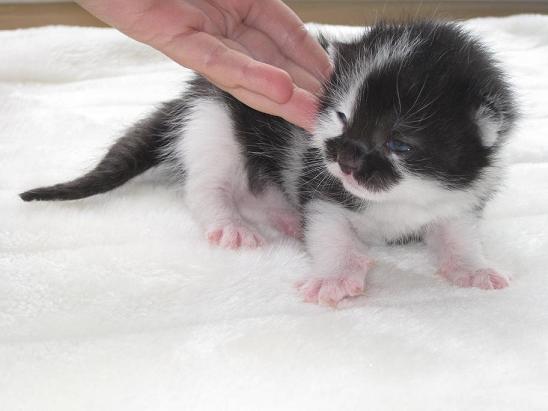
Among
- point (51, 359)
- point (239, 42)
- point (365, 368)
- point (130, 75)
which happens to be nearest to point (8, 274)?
point (51, 359)

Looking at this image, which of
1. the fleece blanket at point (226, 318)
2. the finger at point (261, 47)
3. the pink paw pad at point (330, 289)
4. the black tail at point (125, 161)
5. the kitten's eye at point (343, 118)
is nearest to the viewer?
the fleece blanket at point (226, 318)

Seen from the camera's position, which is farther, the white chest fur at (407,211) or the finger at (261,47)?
the finger at (261,47)

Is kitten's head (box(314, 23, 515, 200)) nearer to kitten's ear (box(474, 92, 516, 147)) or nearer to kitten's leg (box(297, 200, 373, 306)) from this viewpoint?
kitten's ear (box(474, 92, 516, 147))

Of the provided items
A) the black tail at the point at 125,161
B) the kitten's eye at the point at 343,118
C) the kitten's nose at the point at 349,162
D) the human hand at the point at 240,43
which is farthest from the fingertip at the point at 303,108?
the black tail at the point at 125,161

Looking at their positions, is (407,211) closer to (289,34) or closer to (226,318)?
(226,318)

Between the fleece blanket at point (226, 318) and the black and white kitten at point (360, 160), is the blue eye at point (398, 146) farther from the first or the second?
the fleece blanket at point (226, 318)

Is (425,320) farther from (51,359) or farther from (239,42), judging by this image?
(239,42)
